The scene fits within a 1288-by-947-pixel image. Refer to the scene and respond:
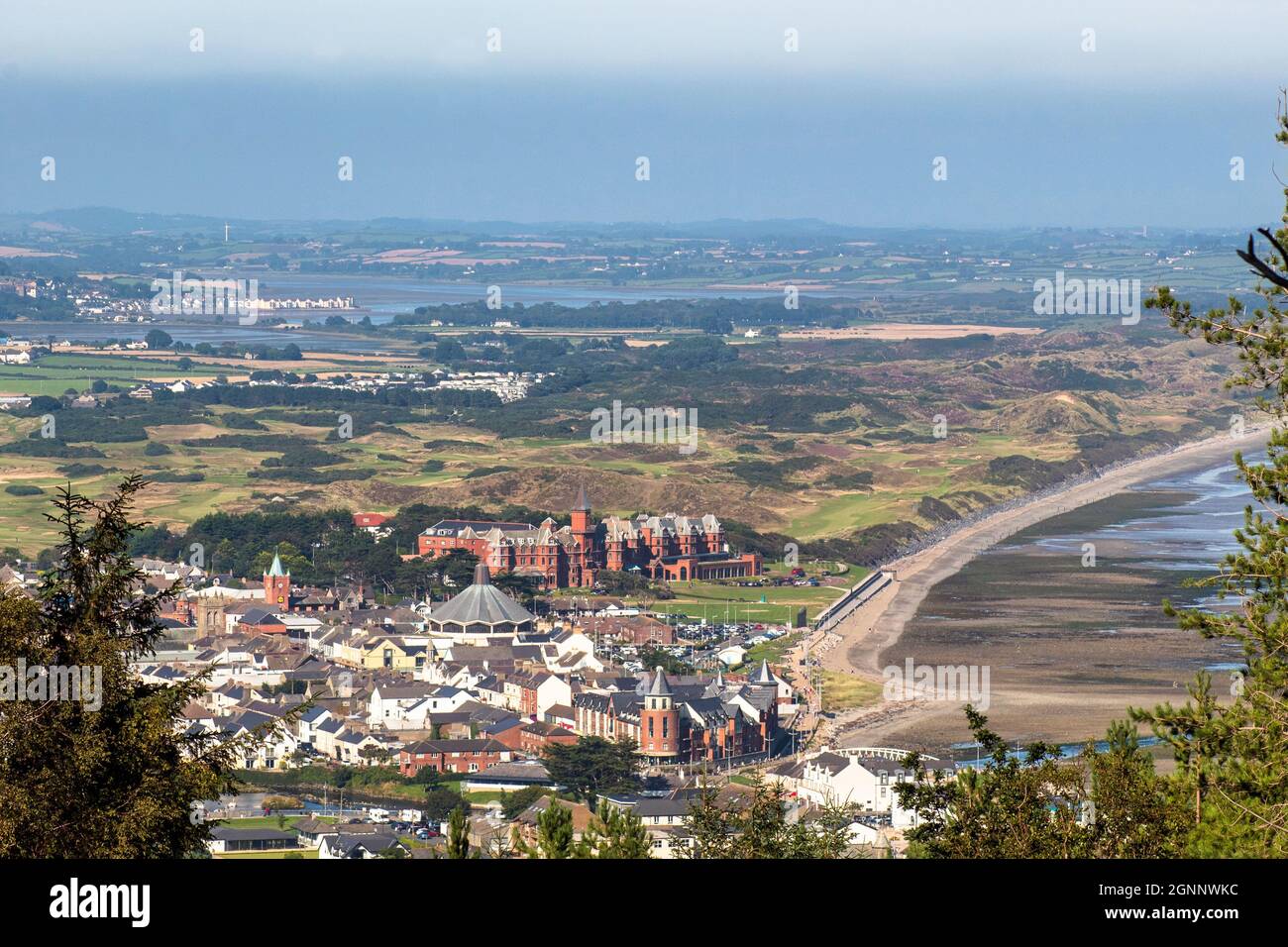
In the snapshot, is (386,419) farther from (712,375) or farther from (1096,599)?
(1096,599)

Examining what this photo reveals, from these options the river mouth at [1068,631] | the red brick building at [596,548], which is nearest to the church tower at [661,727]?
the river mouth at [1068,631]

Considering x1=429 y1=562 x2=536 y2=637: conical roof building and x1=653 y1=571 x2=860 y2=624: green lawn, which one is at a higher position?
x1=429 y1=562 x2=536 y2=637: conical roof building

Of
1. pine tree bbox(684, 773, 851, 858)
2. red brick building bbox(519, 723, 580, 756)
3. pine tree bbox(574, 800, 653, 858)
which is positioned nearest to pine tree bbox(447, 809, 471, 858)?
pine tree bbox(574, 800, 653, 858)

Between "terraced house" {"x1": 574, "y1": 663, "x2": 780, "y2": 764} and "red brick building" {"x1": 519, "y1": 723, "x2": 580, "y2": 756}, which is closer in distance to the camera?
"terraced house" {"x1": 574, "y1": 663, "x2": 780, "y2": 764}

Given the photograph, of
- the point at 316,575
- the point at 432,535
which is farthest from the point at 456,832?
the point at 432,535

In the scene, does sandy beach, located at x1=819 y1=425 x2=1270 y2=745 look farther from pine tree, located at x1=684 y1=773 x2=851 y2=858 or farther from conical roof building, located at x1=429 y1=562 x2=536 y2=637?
pine tree, located at x1=684 y1=773 x2=851 y2=858
